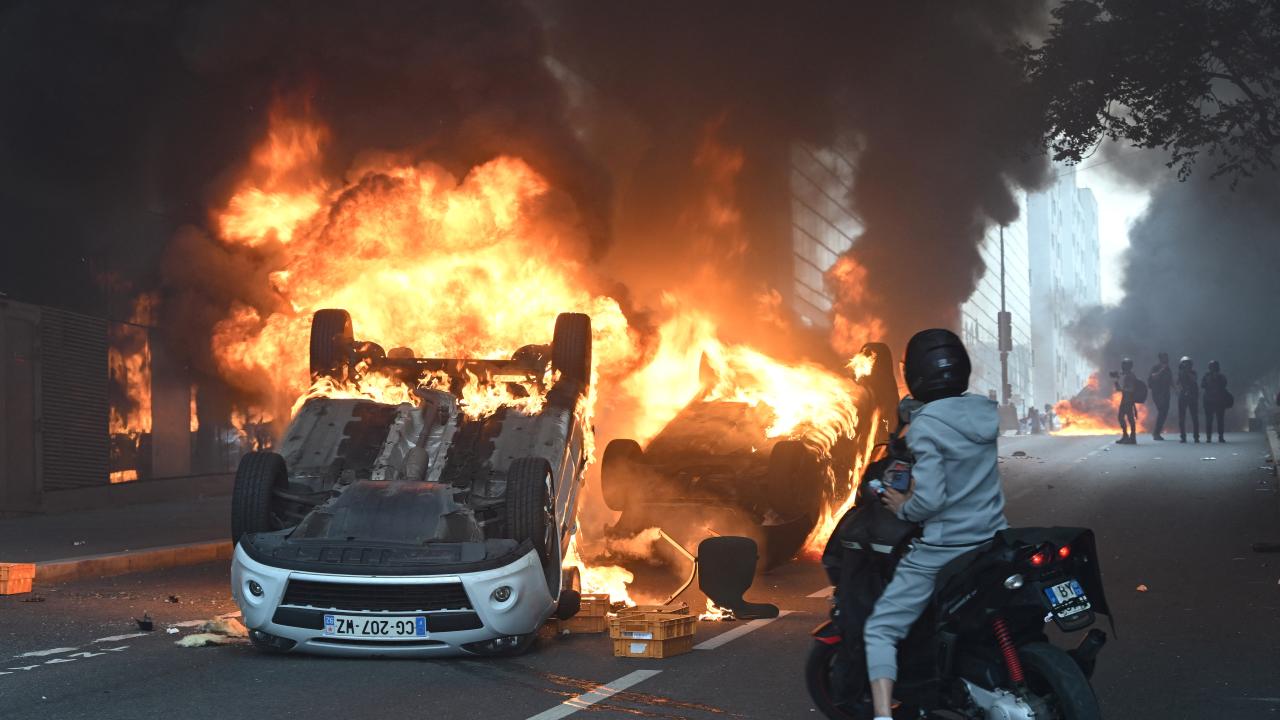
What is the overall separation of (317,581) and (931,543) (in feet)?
13.3

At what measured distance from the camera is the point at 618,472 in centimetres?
1264

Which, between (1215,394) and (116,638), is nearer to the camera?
(116,638)

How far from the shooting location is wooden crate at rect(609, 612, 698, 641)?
26.4 ft

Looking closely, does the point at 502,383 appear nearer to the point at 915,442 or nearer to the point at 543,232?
the point at 543,232

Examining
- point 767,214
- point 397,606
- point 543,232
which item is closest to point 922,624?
point 397,606

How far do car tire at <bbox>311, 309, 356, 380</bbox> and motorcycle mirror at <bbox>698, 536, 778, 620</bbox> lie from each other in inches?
134

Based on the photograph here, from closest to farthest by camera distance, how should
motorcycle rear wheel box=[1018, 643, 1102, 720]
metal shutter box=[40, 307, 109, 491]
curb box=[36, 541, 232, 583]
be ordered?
motorcycle rear wheel box=[1018, 643, 1102, 720] < curb box=[36, 541, 232, 583] < metal shutter box=[40, 307, 109, 491]

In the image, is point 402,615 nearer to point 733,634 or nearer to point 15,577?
point 733,634

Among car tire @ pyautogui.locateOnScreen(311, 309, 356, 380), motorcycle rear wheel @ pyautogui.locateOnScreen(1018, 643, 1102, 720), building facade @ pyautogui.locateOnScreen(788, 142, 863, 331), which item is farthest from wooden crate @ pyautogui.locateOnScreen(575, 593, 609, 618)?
building facade @ pyautogui.locateOnScreen(788, 142, 863, 331)

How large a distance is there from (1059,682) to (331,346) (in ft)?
24.7

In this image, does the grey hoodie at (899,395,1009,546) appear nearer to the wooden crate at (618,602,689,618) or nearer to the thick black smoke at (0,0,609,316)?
the wooden crate at (618,602,689,618)

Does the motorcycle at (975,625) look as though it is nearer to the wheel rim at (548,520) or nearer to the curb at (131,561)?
the wheel rim at (548,520)

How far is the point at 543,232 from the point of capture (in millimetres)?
14984

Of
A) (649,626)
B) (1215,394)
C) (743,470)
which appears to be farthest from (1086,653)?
(1215,394)
